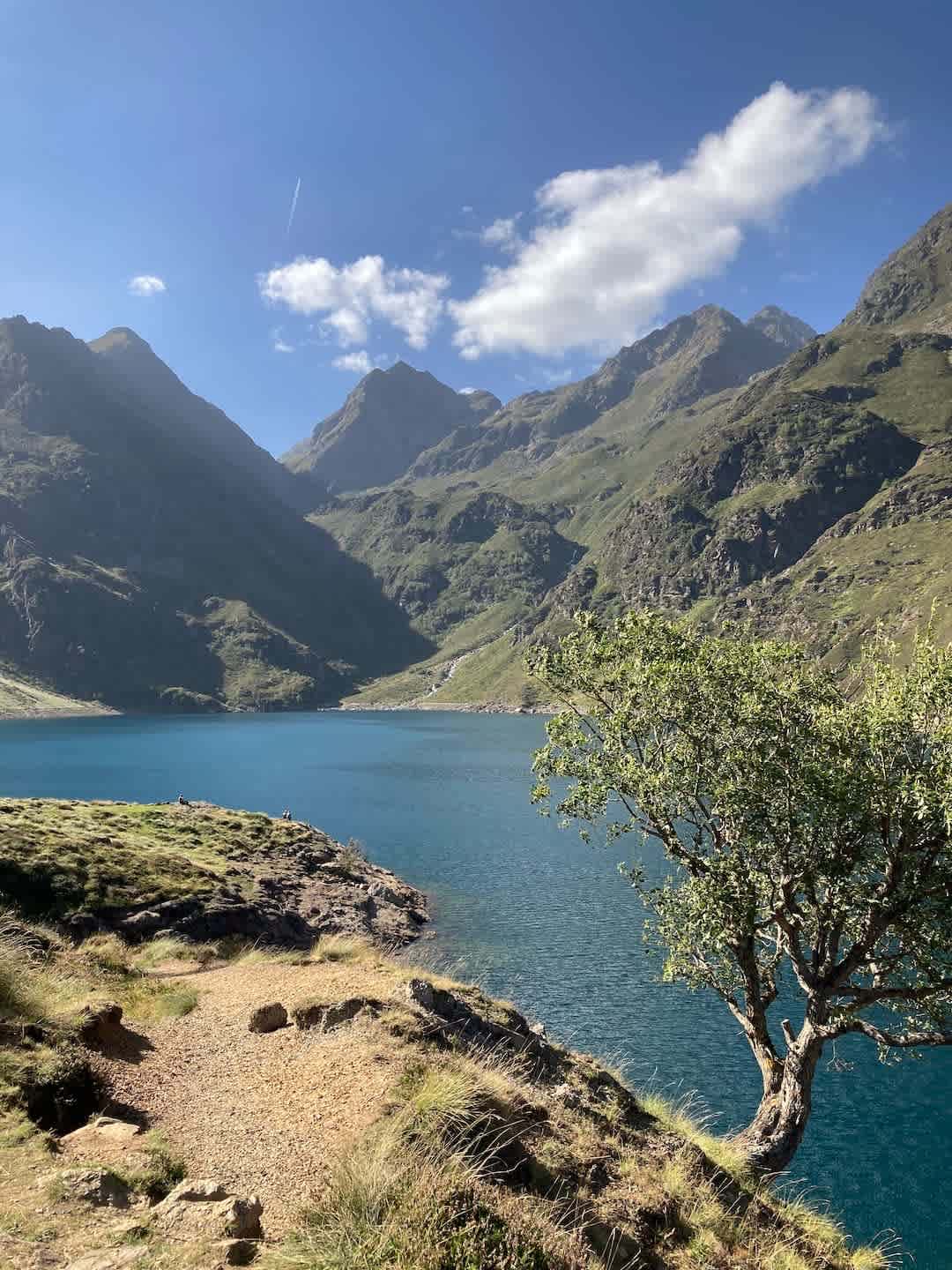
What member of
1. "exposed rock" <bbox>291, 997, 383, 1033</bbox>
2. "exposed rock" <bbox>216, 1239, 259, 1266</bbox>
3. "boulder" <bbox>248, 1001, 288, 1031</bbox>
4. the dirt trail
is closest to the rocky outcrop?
"boulder" <bbox>248, 1001, 288, 1031</bbox>

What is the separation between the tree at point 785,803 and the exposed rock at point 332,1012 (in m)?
10.2

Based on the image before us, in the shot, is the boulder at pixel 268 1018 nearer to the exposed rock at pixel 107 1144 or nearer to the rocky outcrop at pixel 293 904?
the exposed rock at pixel 107 1144

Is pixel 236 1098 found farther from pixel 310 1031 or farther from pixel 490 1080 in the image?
pixel 490 1080

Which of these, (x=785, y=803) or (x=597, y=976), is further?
(x=597, y=976)

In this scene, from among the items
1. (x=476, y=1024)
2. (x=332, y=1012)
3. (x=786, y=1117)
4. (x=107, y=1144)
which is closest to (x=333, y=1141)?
(x=107, y=1144)

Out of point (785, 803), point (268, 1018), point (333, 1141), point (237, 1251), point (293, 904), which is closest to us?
point (237, 1251)

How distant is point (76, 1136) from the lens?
1072 centimetres

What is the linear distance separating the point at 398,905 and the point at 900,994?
50324mm

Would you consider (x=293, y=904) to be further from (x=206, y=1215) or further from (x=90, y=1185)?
(x=206, y=1215)

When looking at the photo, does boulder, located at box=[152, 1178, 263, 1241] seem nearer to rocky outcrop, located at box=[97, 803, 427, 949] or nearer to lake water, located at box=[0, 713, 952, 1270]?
lake water, located at box=[0, 713, 952, 1270]

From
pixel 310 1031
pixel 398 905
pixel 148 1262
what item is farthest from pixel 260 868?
pixel 148 1262

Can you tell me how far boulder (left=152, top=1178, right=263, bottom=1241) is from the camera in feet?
27.3

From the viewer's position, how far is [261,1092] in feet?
43.9

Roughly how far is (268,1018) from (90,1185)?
904 cm
